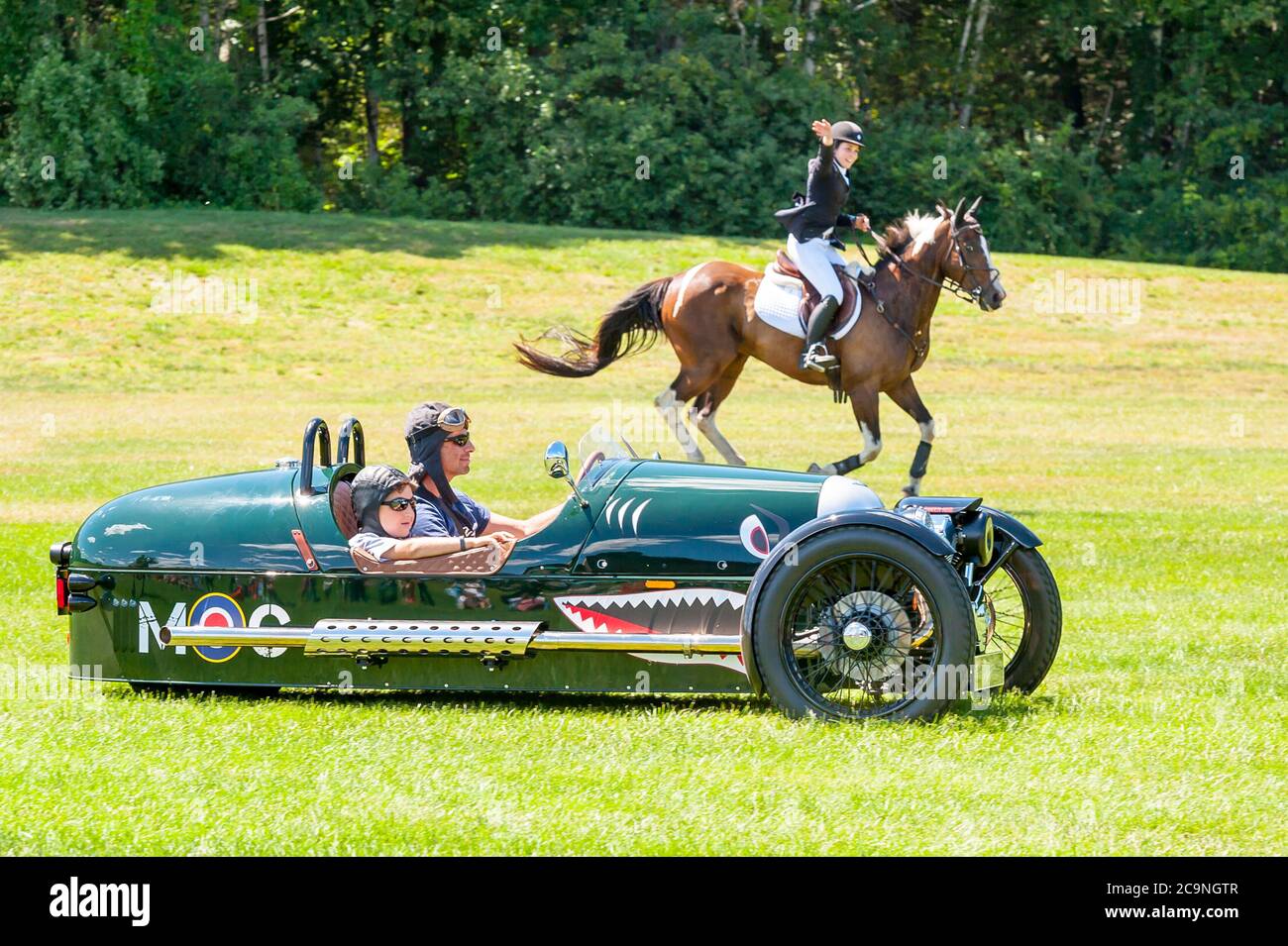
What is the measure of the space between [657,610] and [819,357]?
9.01 metres

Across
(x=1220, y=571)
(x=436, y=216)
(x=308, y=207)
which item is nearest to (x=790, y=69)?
(x=436, y=216)

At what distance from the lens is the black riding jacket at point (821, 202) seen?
1503 centimetres

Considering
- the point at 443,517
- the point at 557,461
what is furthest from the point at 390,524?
the point at 557,461

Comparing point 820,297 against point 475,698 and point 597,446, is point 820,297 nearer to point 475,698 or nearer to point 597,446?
point 597,446

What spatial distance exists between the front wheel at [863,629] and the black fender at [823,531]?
2cm

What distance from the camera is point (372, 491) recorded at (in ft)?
25.3

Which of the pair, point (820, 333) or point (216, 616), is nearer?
point (216, 616)

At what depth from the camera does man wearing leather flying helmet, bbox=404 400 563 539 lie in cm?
788

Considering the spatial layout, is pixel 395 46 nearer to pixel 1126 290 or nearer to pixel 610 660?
pixel 1126 290

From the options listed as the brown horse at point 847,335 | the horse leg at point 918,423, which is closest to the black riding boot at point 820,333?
the brown horse at point 847,335

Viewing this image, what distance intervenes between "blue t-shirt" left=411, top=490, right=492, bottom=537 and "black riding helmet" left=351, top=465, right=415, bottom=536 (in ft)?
0.25

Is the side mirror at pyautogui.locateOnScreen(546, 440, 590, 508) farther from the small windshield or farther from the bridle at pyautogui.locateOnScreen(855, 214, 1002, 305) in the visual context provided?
the bridle at pyautogui.locateOnScreen(855, 214, 1002, 305)

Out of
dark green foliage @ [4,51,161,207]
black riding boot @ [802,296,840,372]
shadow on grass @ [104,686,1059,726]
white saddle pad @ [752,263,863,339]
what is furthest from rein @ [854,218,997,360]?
dark green foliage @ [4,51,161,207]
